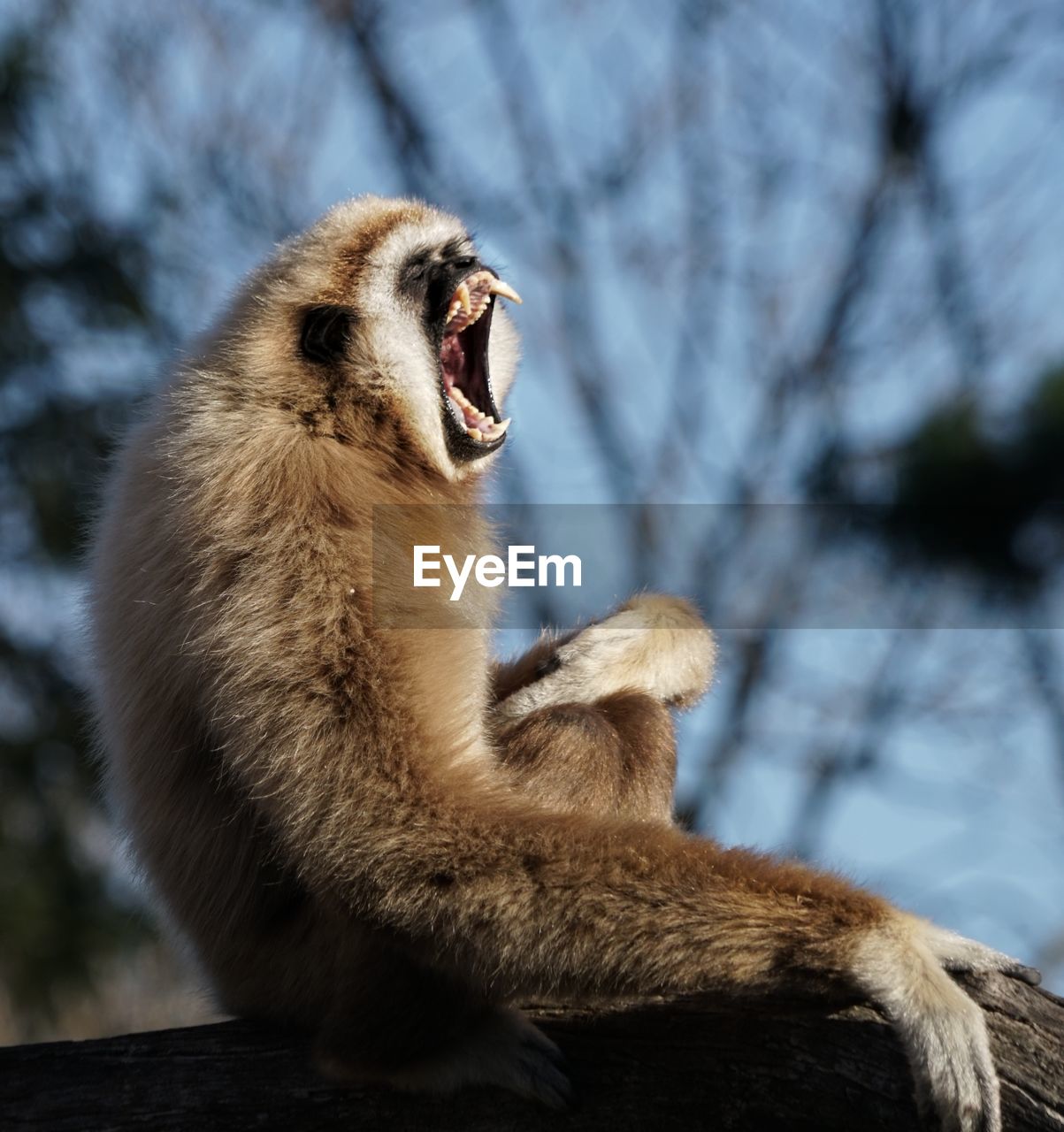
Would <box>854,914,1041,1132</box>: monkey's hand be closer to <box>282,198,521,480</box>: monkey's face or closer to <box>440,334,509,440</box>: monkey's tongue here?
<box>282,198,521,480</box>: monkey's face

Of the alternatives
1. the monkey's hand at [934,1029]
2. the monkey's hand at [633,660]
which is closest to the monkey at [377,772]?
the monkey's hand at [934,1029]

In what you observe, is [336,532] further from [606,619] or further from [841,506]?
[841,506]

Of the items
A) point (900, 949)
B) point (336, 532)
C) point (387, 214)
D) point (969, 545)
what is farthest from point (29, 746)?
point (900, 949)

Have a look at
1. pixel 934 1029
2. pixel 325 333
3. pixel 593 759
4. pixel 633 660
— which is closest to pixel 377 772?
pixel 593 759

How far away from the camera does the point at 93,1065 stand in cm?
421

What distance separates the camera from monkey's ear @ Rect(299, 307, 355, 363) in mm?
4379

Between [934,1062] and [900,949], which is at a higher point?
[900,949]

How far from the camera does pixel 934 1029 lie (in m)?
3.24

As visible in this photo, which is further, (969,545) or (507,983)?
(969,545)

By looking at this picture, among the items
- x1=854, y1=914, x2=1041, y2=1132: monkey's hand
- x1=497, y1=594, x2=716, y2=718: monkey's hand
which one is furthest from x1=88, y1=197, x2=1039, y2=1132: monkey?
x1=497, y1=594, x2=716, y2=718: monkey's hand

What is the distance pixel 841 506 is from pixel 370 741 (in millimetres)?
10593

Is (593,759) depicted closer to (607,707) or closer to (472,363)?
(607,707)

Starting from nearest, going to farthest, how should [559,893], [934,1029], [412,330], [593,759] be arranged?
[934,1029]
[559,893]
[593,759]
[412,330]

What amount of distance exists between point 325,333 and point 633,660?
1817mm
